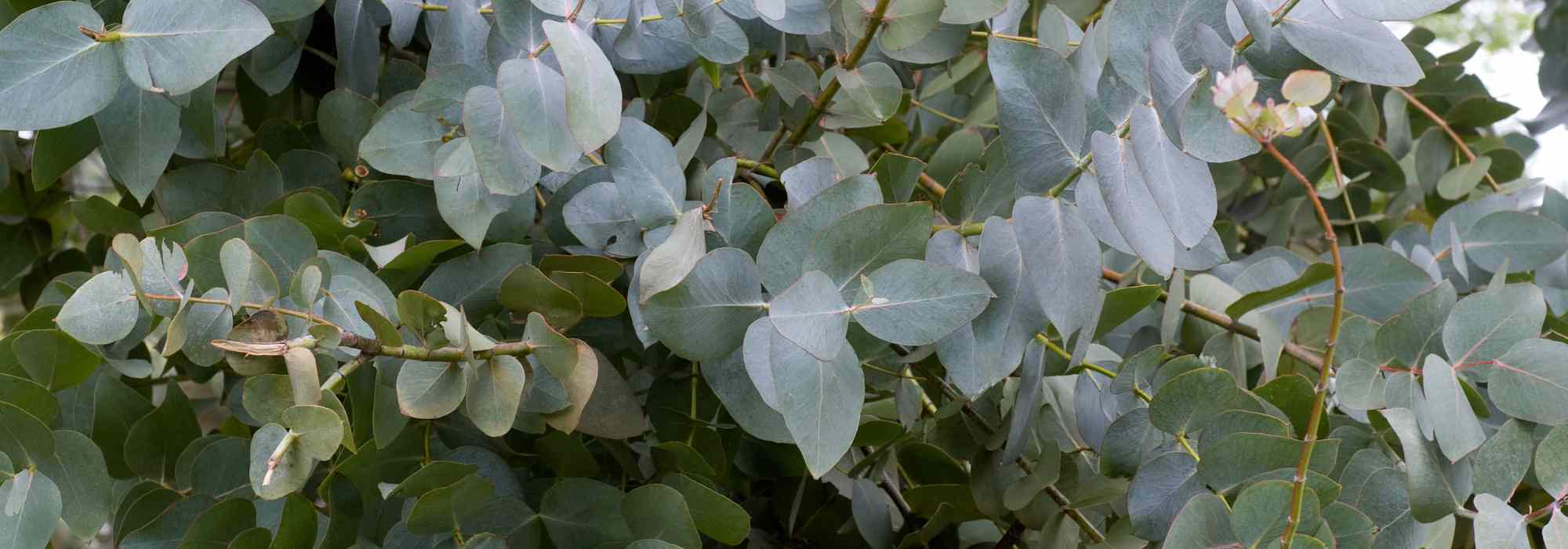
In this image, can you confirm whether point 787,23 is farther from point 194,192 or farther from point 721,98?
point 194,192

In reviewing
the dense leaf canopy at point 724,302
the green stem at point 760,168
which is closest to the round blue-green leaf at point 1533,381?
the dense leaf canopy at point 724,302

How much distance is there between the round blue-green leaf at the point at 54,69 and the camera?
397 millimetres

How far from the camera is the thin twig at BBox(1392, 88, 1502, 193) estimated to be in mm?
880

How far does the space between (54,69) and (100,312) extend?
3.6 inches

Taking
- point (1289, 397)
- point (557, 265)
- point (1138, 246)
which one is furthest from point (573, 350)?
point (1289, 397)

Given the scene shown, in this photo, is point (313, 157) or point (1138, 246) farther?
point (313, 157)

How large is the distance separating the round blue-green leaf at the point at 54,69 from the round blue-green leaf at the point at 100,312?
6 centimetres

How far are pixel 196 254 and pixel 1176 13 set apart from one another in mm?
380

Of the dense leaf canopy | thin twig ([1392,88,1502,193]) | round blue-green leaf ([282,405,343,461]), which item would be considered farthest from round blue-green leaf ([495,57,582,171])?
thin twig ([1392,88,1502,193])

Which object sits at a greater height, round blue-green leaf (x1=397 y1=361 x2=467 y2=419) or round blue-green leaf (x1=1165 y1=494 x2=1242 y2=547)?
round blue-green leaf (x1=397 y1=361 x2=467 y2=419)

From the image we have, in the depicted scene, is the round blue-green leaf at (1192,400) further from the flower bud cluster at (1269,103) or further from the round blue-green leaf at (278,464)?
the round blue-green leaf at (278,464)

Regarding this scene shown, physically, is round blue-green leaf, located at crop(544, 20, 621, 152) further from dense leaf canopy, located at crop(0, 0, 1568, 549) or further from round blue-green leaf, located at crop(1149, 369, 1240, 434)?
round blue-green leaf, located at crop(1149, 369, 1240, 434)

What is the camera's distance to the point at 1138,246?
342 mm

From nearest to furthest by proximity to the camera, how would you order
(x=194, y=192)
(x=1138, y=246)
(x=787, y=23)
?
(x=1138, y=246)
(x=787, y=23)
(x=194, y=192)
